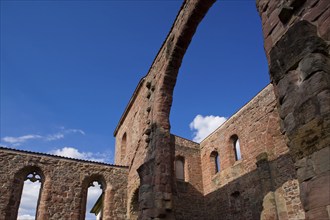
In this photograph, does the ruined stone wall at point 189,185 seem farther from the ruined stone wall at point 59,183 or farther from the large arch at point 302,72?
the large arch at point 302,72

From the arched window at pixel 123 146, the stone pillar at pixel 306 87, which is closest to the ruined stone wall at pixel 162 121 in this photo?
the stone pillar at pixel 306 87

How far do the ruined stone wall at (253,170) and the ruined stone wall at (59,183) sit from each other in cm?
500

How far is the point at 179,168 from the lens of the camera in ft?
52.0

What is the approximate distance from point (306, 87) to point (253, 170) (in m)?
9.98

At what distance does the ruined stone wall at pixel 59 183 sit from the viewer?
1004 centimetres

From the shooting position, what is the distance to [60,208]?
33.9 ft

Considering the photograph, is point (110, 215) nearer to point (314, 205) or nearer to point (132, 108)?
point (132, 108)

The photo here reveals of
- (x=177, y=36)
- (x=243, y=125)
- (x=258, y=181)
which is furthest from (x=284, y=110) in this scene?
(x=243, y=125)

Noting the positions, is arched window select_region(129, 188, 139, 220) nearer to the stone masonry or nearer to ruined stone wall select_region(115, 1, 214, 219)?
the stone masonry

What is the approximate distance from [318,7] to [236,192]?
1129 cm

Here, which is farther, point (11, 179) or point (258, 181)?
point (258, 181)

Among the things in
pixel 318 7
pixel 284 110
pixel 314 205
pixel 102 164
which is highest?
pixel 102 164

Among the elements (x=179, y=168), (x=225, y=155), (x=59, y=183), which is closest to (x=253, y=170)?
(x=225, y=155)

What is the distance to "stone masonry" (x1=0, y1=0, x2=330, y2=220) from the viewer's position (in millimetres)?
2488
